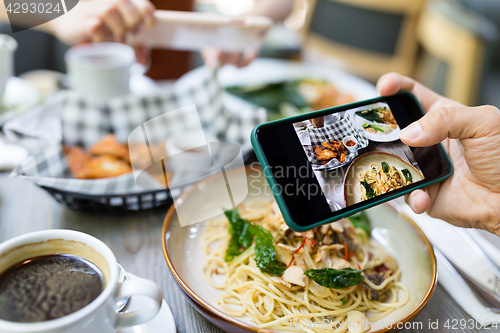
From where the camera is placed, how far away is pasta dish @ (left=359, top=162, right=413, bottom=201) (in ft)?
2.37

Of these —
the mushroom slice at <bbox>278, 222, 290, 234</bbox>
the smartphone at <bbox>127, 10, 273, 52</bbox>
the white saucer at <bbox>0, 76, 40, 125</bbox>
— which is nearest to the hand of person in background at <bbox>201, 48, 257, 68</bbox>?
the smartphone at <bbox>127, 10, 273, 52</bbox>

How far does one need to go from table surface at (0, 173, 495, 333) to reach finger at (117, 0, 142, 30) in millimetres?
612

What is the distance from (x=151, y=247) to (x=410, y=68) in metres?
3.03

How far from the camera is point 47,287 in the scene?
1.75ft

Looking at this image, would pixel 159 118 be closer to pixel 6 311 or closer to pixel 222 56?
pixel 222 56

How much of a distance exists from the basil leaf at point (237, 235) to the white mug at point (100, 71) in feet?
2.41

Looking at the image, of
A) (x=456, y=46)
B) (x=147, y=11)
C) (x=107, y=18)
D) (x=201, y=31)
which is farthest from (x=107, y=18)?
(x=456, y=46)

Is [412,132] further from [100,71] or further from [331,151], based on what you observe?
[100,71]

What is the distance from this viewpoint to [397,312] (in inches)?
28.2

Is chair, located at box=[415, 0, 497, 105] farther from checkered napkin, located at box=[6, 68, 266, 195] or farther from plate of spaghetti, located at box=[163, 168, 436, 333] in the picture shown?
plate of spaghetti, located at box=[163, 168, 436, 333]

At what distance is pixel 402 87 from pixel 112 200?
824 millimetres

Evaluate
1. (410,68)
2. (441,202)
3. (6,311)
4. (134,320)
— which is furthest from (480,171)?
(410,68)

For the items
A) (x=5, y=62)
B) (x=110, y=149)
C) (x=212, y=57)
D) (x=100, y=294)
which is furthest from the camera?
(x=212, y=57)

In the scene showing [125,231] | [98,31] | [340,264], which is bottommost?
[125,231]
